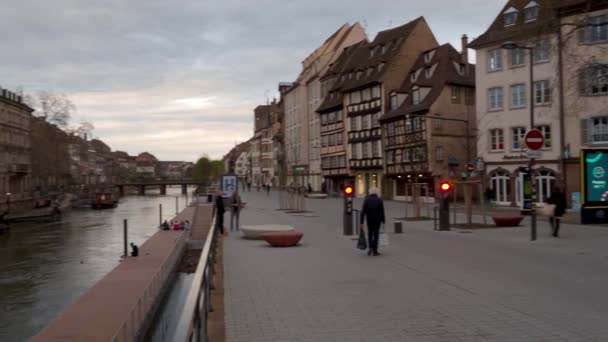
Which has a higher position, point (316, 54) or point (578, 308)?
point (316, 54)

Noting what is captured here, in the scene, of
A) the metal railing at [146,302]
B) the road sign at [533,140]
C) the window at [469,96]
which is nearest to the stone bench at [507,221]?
the road sign at [533,140]

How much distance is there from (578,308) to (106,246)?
29.0m

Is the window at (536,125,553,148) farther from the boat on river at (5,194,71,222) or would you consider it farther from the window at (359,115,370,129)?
the boat on river at (5,194,71,222)

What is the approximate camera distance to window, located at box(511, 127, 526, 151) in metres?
39.9

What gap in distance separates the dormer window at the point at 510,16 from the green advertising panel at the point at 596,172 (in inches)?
803

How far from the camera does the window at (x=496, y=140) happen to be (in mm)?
41281

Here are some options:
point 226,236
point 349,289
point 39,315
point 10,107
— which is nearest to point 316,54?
point 10,107

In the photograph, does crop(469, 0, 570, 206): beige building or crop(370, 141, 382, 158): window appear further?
crop(370, 141, 382, 158): window

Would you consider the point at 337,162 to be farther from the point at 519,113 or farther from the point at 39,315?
the point at 39,315

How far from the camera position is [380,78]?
55812 millimetres

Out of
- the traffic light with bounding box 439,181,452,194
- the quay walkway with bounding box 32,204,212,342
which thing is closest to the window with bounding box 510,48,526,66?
the traffic light with bounding box 439,181,452,194

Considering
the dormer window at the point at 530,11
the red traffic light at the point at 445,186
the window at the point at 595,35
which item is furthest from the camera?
the dormer window at the point at 530,11

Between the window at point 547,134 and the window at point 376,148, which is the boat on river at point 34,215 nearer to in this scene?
the window at point 376,148

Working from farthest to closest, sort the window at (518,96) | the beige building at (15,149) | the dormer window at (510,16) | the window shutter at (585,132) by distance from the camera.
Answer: the beige building at (15,149)
the dormer window at (510,16)
the window at (518,96)
the window shutter at (585,132)
